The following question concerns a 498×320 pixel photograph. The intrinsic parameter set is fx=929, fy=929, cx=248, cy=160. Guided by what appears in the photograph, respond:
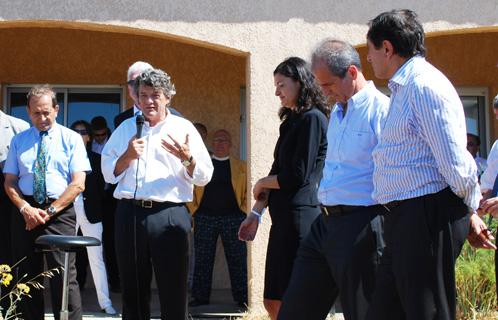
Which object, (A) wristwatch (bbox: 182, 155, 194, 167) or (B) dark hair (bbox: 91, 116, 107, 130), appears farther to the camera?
(B) dark hair (bbox: 91, 116, 107, 130)

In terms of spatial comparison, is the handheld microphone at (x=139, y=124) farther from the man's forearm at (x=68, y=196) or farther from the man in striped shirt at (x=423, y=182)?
the man in striped shirt at (x=423, y=182)

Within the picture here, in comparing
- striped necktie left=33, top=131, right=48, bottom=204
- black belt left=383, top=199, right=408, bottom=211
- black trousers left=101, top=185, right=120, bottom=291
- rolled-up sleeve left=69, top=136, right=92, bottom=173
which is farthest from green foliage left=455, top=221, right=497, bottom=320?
black trousers left=101, top=185, right=120, bottom=291

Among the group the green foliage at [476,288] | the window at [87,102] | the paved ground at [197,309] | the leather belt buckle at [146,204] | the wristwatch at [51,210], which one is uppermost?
the window at [87,102]

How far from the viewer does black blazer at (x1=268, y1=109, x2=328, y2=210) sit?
6195 mm

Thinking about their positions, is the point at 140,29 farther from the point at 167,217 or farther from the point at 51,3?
the point at 167,217

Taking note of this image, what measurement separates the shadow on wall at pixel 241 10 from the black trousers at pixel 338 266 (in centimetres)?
399

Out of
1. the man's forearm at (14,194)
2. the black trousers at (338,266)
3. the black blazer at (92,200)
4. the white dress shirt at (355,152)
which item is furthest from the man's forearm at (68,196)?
the white dress shirt at (355,152)

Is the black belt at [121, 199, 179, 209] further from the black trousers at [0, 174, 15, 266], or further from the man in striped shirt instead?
the man in striped shirt

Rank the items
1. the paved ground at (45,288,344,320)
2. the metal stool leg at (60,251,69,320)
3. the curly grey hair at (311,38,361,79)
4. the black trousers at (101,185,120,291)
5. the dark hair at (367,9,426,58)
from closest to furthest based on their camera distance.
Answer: the dark hair at (367,9,426,58)
the curly grey hair at (311,38,361,79)
the metal stool leg at (60,251,69,320)
the paved ground at (45,288,344,320)
the black trousers at (101,185,120,291)

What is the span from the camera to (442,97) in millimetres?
4332

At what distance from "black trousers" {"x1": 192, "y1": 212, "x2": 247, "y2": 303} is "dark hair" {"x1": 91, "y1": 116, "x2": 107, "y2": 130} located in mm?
1602

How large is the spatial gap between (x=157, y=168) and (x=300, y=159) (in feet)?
3.28

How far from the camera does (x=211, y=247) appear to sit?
1038 cm

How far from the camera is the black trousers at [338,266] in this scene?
16.7 ft
